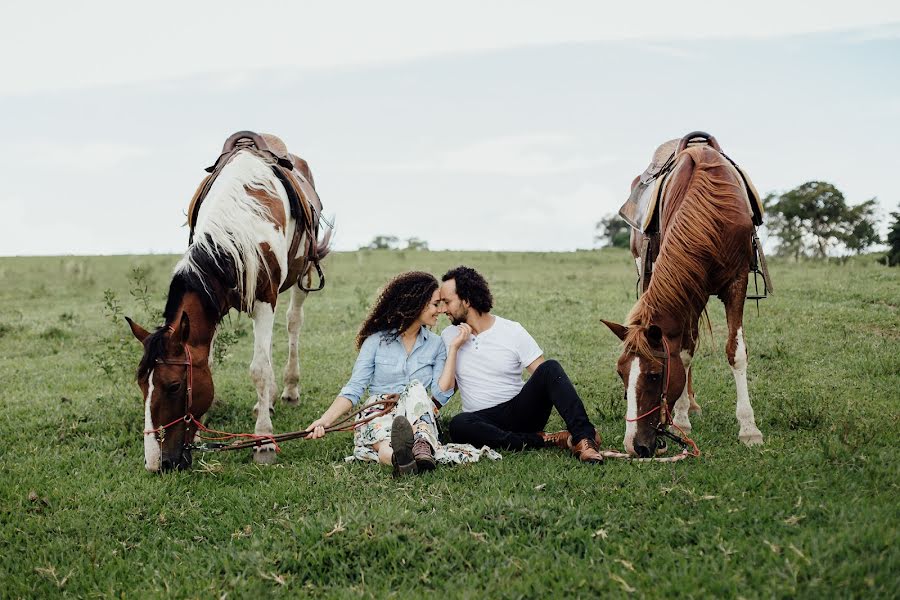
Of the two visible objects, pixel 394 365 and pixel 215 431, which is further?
pixel 394 365

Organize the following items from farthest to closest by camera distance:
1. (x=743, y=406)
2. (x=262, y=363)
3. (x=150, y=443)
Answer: (x=262, y=363) < (x=743, y=406) < (x=150, y=443)

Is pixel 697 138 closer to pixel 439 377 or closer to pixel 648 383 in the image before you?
pixel 648 383

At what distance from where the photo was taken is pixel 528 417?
487 centimetres

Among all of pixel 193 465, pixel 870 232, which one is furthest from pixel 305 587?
pixel 870 232

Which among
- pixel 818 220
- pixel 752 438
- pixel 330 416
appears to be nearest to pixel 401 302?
pixel 330 416

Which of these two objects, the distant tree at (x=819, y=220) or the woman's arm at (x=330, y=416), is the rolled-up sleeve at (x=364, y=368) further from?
the distant tree at (x=819, y=220)

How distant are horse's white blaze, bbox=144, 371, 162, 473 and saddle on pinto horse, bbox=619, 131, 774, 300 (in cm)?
382

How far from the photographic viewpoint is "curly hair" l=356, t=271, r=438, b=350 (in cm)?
502

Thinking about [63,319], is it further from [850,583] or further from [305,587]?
[850,583]

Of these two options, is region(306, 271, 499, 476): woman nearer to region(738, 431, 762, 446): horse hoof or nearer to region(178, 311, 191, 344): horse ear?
region(178, 311, 191, 344): horse ear

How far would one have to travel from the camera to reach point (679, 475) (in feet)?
13.4

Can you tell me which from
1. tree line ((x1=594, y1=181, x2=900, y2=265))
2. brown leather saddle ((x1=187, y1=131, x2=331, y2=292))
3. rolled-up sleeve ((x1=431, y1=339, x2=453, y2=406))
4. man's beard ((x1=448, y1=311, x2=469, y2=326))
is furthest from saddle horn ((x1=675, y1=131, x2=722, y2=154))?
tree line ((x1=594, y1=181, x2=900, y2=265))

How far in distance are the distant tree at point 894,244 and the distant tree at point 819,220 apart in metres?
12.3

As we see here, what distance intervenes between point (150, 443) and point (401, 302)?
6.20 ft
